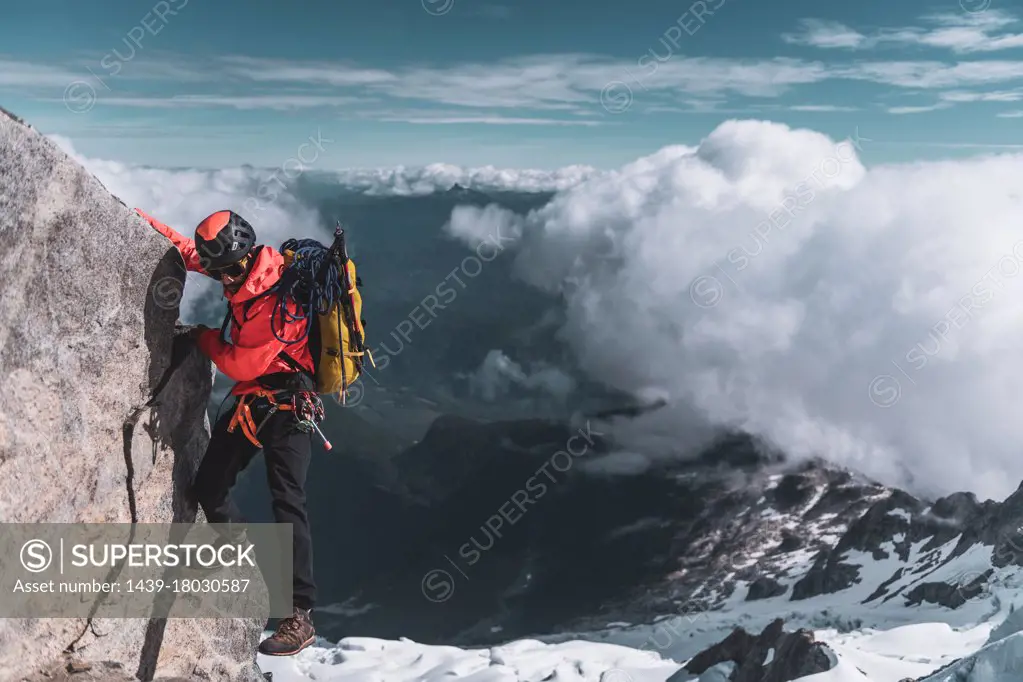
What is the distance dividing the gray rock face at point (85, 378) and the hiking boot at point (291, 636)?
1915 millimetres

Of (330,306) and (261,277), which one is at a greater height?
(261,277)

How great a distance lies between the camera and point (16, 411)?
908cm

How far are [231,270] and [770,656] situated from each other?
16916 cm

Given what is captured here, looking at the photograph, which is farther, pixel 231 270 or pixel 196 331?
pixel 196 331

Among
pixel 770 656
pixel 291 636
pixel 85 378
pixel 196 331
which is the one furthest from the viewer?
pixel 770 656

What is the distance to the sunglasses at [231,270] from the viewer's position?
10.0 metres

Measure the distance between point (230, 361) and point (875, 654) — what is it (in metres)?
191

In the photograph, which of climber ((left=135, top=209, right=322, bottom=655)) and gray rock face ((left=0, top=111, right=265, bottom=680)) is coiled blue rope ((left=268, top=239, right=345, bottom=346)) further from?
gray rock face ((left=0, top=111, right=265, bottom=680))

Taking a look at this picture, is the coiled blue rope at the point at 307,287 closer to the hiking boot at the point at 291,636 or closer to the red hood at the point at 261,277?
the red hood at the point at 261,277

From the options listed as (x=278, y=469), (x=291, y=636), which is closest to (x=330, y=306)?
(x=278, y=469)

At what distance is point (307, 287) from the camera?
10.3 metres

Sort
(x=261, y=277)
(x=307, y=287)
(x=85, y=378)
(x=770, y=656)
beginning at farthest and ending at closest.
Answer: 1. (x=770, y=656)
2. (x=307, y=287)
3. (x=261, y=277)
4. (x=85, y=378)

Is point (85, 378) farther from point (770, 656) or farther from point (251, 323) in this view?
point (770, 656)

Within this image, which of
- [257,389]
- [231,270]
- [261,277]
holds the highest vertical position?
[231,270]
